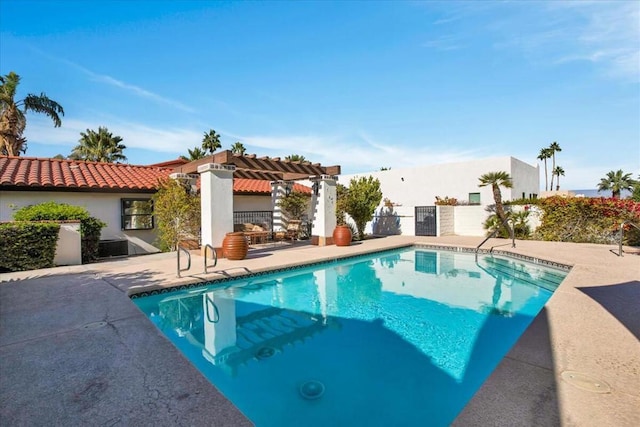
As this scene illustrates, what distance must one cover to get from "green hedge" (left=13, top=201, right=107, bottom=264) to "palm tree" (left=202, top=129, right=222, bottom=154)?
2835 cm

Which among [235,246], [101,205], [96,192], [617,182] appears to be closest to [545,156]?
[617,182]

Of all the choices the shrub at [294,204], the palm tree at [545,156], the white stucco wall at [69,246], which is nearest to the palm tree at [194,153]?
the shrub at [294,204]

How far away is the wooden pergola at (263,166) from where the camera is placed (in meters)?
11.3

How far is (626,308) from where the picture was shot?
5.34m

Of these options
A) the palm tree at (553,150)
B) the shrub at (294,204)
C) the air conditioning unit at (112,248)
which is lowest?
the air conditioning unit at (112,248)

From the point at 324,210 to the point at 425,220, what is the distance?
9.35 meters

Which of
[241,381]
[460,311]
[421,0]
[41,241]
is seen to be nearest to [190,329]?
[241,381]

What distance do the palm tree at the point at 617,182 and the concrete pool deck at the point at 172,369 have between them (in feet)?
209

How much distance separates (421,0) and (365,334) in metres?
11.3

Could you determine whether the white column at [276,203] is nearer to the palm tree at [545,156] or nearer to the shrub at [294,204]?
the shrub at [294,204]

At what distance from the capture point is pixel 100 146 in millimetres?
35406

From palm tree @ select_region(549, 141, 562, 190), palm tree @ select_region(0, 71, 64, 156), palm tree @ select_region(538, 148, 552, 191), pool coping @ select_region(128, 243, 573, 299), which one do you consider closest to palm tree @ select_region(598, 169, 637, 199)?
palm tree @ select_region(549, 141, 562, 190)

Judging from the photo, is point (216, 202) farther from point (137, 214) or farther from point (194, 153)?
point (194, 153)

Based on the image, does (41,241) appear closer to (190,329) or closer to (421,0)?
(190,329)
